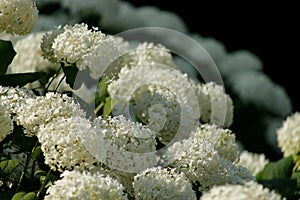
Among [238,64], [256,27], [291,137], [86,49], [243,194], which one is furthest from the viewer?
[256,27]

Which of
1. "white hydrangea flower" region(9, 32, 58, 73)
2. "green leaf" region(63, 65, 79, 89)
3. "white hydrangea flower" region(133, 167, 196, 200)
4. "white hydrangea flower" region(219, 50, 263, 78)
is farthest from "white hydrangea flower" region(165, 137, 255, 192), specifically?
"white hydrangea flower" region(219, 50, 263, 78)

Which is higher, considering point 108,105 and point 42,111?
point 42,111

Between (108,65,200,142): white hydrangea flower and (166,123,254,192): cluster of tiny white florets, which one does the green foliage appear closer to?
(108,65,200,142): white hydrangea flower

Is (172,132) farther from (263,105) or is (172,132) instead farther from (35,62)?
(263,105)

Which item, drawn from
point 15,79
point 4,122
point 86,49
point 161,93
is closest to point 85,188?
point 4,122

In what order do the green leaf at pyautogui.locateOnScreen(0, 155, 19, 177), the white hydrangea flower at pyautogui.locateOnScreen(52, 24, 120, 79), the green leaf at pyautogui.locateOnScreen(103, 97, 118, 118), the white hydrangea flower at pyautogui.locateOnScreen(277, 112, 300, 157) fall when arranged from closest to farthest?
the green leaf at pyautogui.locateOnScreen(0, 155, 19, 177) < the white hydrangea flower at pyautogui.locateOnScreen(52, 24, 120, 79) < the green leaf at pyautogui.locateOnScreen(103, 97, 118, 118) < the white hydrangea flower at pyautogui.locateOnScreen(277, 112, 300, 157)

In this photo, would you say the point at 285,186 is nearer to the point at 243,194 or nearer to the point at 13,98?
the point at 13,98
